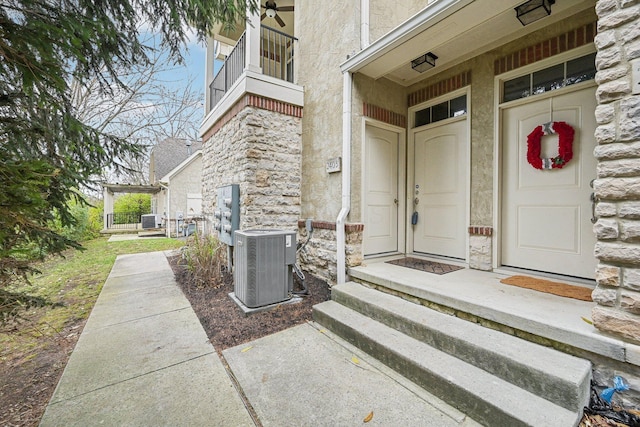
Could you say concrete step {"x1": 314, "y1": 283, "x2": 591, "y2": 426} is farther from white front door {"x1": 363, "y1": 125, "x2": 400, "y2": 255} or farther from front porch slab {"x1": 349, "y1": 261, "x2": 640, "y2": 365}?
white front door {"x1": 363, "y1": 125, "x2": 400, "y2": 255}

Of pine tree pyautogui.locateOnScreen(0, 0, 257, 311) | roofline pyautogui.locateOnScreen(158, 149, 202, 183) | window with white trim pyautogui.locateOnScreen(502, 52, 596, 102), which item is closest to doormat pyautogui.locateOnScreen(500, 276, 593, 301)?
window with white trim pyautogui.locateOnScreen(502, 52, 596, 102)

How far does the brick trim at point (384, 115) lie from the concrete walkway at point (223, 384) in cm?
303

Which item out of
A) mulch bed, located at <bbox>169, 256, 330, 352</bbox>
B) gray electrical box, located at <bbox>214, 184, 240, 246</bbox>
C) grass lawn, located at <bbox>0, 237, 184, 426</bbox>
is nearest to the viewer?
grass lawn, located at <bbox>0, 237, 184, 426</bbox>

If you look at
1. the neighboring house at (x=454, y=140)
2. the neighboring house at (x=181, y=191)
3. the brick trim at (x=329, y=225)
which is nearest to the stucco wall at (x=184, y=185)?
the neighboring house at (x=181, y=191)

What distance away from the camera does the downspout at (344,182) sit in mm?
3781

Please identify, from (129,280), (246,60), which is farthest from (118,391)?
(246,60)

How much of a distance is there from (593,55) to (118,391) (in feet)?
17.2

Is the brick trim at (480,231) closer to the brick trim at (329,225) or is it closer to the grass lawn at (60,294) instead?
the brick trim at (329,225)

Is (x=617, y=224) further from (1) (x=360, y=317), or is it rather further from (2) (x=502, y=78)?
(2) (x=502, y=78)

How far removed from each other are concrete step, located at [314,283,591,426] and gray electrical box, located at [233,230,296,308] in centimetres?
100

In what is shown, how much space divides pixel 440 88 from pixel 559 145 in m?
1.74

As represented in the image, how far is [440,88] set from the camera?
401cm

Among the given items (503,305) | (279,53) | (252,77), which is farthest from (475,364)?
(279,53)

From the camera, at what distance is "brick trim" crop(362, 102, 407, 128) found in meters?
3.98
